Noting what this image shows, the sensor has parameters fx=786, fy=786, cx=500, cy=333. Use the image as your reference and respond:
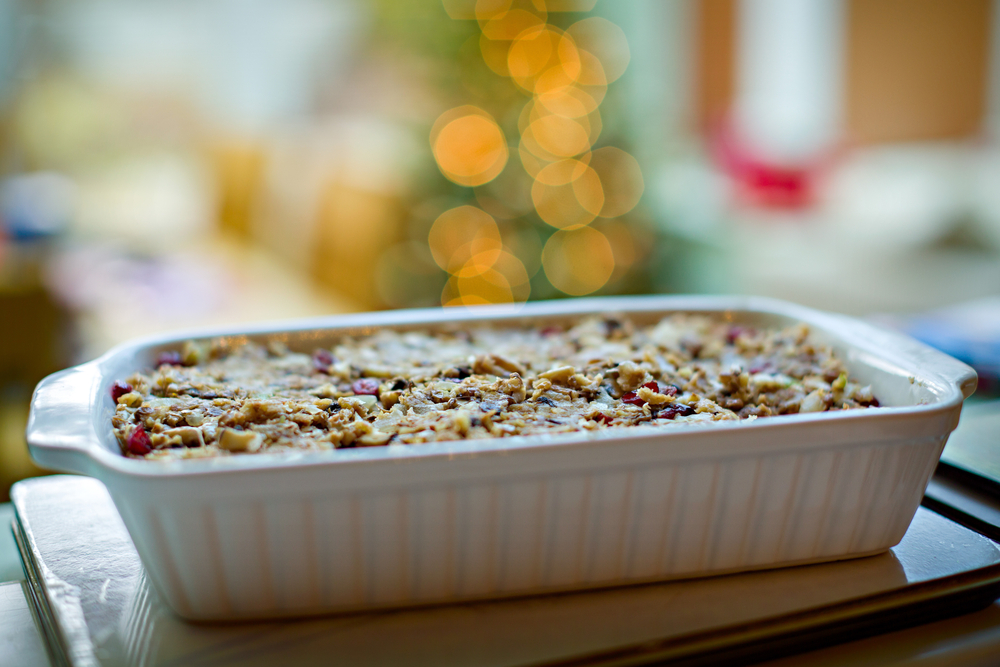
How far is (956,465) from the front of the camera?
0.73 meters

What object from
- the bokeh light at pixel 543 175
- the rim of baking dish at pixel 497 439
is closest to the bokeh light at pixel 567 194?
the bokeh light at pixel 543 175

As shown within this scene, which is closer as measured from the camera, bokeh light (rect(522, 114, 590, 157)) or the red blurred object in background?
bokeh light (rect(522, 114, 590, 157))

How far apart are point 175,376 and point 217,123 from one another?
5.18m

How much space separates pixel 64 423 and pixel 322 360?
29cm

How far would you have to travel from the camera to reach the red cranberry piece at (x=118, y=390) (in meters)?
0.67

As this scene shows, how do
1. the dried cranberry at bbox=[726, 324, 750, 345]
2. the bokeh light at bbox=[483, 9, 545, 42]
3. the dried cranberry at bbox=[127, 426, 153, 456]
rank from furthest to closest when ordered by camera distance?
1. the bokeh light at bbox=[483, 9, 545, 42]
2. the dried cranberry at bbox=[726, 324, 750, 345]
3. the dried cranberry at bbox=[127, 426, 153, 456]

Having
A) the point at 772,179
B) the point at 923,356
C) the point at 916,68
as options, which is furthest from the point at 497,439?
the point at 916,68

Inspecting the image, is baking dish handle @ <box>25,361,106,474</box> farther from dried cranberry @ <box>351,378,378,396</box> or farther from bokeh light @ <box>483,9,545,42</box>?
bokeh light @ <box>483,9,545,42</box>

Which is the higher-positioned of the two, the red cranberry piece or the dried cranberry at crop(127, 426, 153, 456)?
the dried cranberry at crop(127, 426, 153, 456)

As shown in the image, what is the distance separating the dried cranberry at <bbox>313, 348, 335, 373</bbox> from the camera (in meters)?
0.77

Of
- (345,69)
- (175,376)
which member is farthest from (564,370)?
(345,69)

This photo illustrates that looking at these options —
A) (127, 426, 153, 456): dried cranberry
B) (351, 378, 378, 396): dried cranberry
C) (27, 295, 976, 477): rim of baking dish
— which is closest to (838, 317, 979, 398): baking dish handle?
(27, 295, 976, 477): rim of baking dish

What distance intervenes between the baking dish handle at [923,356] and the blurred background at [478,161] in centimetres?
55

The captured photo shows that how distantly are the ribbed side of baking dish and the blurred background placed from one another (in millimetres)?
799
